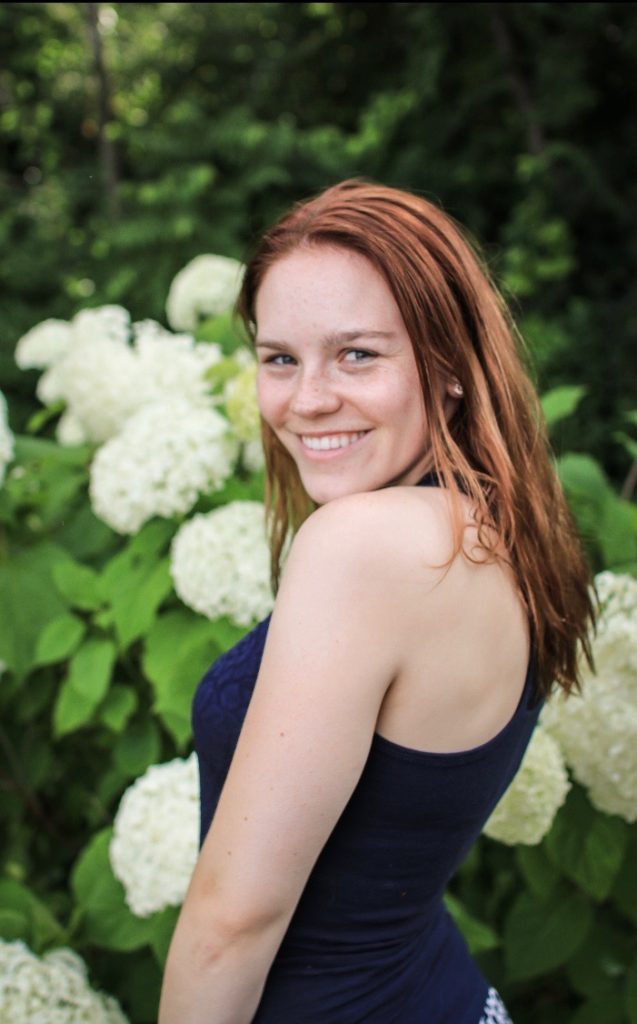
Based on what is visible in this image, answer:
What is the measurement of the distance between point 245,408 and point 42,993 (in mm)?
1182

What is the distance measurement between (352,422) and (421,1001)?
79 cm

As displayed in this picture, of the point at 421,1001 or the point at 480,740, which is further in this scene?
the point at 421,1001

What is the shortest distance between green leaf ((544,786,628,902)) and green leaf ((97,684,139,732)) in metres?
0.95

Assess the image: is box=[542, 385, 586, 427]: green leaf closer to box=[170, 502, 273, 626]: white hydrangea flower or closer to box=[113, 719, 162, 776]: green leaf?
box=[170, 502, 273, 626]: white hydrangea flower

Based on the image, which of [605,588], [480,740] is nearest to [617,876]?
[605,588]

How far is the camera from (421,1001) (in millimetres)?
1266

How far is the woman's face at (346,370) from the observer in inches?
43.9

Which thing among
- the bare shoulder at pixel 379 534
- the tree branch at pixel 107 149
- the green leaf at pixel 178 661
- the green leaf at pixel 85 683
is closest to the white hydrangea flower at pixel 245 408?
the green leaf at pixel 178 661

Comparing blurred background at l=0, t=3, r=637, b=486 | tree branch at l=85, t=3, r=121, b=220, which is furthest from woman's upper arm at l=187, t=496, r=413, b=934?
tree branch at l=85, t=3, r=121, b=220

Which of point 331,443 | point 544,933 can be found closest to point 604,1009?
point 544,933

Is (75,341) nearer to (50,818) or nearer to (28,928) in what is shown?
(50,818)

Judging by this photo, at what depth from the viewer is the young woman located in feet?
3.14

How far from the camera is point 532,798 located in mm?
1640

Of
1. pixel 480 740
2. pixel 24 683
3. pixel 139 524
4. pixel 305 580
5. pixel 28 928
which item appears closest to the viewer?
pixel 305 580
